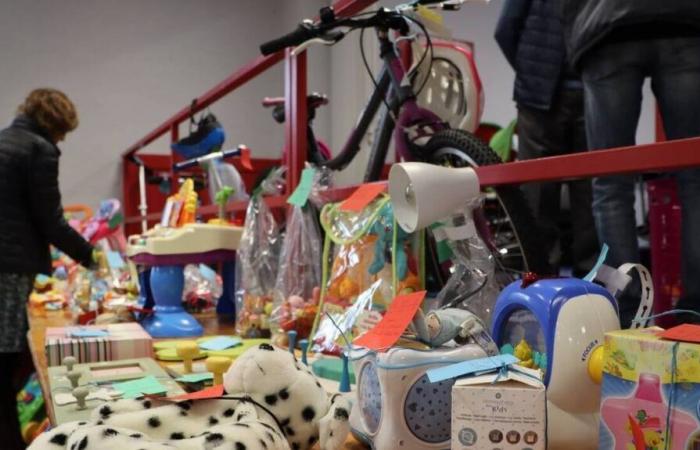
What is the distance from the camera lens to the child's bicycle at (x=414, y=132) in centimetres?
100

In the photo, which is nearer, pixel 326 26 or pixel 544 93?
pixel 326 26

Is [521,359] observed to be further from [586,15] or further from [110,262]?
[110,262]

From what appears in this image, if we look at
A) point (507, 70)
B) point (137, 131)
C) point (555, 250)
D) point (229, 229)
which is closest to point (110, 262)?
point (229, 229)

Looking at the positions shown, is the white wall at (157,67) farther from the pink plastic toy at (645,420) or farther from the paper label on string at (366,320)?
the pink plastic toy at (645,420)

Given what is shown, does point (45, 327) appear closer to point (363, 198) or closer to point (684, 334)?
point (363, 198)

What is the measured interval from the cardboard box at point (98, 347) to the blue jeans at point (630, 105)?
0.81m

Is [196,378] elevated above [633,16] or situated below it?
below

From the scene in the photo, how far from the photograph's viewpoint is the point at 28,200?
2.01 m

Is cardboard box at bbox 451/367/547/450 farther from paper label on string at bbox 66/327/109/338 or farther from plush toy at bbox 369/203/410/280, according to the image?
paper label on string at bbox 66/327/109/338

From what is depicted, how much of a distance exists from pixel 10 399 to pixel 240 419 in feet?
5.80

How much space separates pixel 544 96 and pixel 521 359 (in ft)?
4.26

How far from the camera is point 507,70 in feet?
13.5

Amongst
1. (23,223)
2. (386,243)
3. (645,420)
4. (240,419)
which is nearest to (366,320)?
(386,243)

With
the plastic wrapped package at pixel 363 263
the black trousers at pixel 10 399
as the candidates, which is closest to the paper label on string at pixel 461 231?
the plastic wrapped package at pixel 363 263
